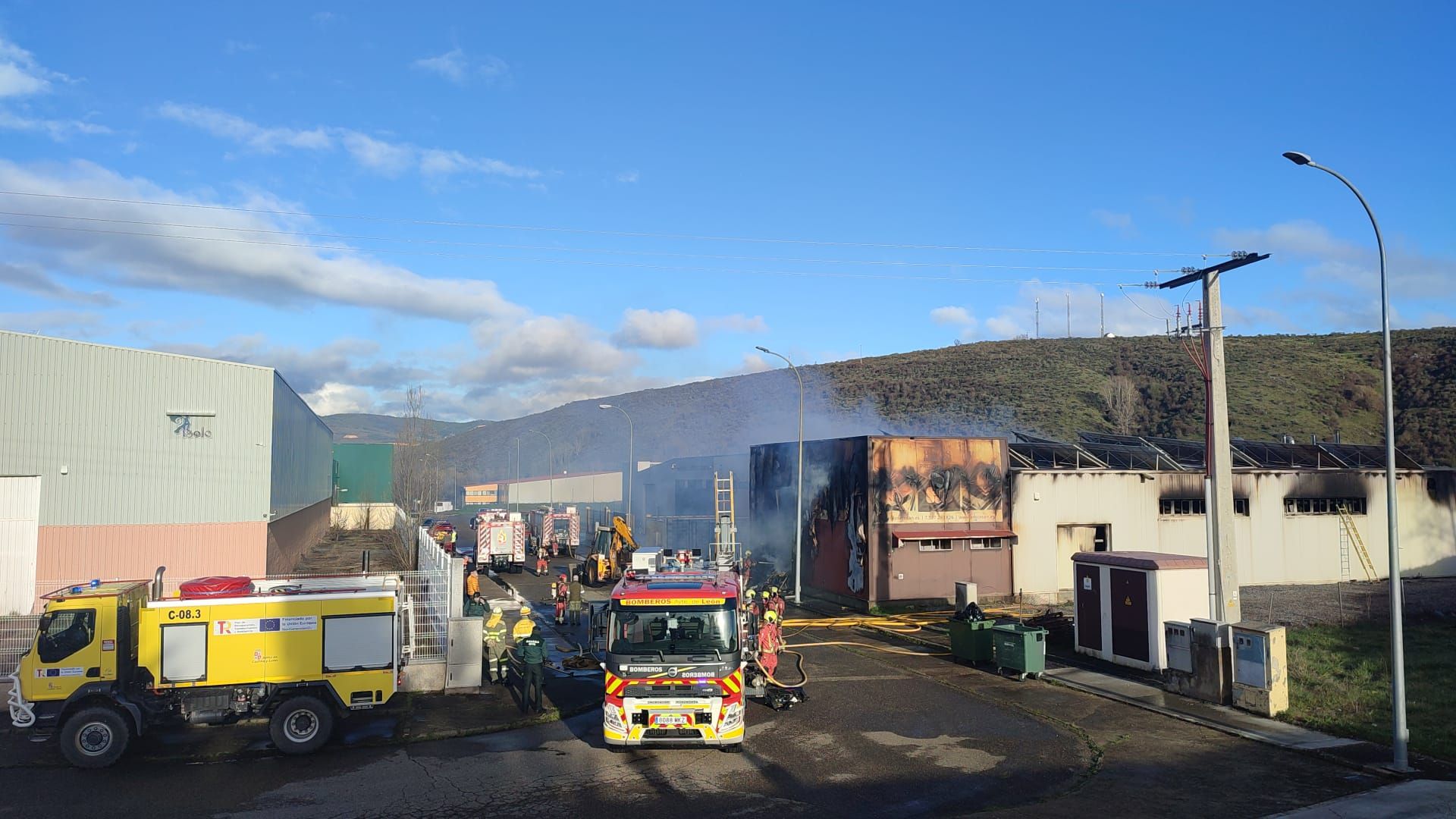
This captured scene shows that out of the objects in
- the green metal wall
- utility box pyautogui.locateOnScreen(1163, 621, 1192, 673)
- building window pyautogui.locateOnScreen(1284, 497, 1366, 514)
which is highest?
the green metal wall

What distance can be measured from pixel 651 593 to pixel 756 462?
28.1m

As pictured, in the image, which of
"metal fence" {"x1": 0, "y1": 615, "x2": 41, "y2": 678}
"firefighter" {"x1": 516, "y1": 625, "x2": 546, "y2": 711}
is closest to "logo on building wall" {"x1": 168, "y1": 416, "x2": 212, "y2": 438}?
"metal fence" {"x1": 0, "y1": 615, "x2": 41, "y2": 678}

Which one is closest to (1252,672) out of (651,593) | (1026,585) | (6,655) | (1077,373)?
(651,593)

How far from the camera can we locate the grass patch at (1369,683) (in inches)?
587

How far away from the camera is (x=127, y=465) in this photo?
1152 inches

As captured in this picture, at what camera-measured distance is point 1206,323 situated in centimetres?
2211

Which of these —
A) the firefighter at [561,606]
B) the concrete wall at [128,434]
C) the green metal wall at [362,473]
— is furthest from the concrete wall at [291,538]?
the green metal wall at [362,473]

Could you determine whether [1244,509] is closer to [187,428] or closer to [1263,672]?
[1263,672]

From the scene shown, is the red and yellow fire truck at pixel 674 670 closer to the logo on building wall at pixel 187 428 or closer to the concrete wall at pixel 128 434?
the concrete wall at pixel 128 434

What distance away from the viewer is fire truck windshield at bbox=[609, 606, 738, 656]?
13625mm

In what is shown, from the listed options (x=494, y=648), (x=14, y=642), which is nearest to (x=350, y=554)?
(x=14, y=642)

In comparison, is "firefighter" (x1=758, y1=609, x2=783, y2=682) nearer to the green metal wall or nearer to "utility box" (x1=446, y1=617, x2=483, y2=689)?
"utility box" (x1=446, y1=617, x2=483, y2=689)

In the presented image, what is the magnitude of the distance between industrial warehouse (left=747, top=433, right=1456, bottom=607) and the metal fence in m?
23.0

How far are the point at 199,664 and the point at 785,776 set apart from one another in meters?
8.97
